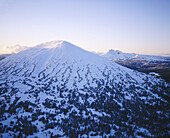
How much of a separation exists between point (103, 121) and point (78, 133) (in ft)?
14.4

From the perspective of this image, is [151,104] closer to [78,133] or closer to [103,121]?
[103,121]

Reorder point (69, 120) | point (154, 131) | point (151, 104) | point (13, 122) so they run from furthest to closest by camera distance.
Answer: point (151, 104)
point (69, 120)
point (154, 131)
point (13, 122)

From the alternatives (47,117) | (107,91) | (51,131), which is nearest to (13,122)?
(47,117)

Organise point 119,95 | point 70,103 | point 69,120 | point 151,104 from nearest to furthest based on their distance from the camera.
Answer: point 69,120
point 70,103
point 151,104
point 119,95

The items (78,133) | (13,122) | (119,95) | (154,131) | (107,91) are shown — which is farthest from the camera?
(107,91)

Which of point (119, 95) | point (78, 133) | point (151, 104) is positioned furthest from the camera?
point (119, 95)

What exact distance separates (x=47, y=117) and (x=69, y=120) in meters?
3.05

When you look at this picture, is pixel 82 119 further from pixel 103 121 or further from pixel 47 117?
pixel 47 117

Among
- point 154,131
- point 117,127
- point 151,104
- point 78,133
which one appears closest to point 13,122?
point 78,133

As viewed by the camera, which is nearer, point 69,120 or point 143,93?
point 69,120

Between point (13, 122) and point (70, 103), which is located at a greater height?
point (13, 122)

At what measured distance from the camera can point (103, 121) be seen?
42.5 ft

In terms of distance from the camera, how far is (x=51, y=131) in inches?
398

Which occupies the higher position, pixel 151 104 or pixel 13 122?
pixel 13 122
